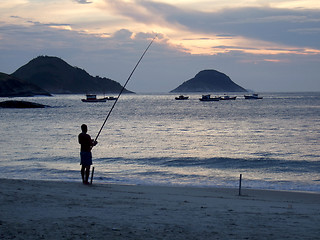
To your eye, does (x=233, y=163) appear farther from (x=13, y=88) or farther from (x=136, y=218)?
(x=13, y=88)

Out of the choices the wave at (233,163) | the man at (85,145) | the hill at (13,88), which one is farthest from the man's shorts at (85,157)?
the hill at (13,88)

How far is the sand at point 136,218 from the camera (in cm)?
590

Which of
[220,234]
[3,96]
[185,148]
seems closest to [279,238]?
[220,234]

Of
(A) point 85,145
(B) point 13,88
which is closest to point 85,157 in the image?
(A) point 85,145

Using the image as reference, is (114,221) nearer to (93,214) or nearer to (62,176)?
(93,214)

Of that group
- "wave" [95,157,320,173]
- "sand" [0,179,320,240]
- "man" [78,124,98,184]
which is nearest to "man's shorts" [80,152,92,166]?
"man" [78,124,98,184]

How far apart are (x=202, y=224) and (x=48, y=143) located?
2285cm

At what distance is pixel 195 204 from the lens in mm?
8617

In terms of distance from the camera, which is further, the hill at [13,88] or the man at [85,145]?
the hill at [13,88]

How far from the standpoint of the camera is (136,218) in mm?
6852

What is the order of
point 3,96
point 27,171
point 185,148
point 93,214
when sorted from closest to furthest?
point 93,214 → point 27,171 → point 185,148 → point 3,96

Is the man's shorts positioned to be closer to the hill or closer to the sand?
the sand

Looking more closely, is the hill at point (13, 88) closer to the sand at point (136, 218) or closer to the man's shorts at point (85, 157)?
the man's shorts at point (85, 157)

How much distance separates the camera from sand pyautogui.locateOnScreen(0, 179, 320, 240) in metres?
5.90
